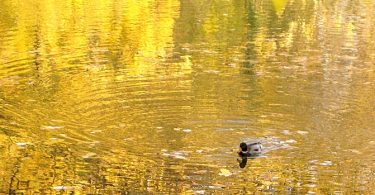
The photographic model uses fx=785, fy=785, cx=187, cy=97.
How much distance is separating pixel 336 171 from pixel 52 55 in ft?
38.6

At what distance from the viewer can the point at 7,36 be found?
25.1 m

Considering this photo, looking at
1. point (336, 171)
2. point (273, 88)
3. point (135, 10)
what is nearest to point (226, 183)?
point (336, 171)

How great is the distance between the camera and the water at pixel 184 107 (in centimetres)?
1133

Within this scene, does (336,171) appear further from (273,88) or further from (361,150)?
(273,88)

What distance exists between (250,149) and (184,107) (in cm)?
322

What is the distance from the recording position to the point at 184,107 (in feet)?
49.2

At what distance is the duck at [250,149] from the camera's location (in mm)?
11961

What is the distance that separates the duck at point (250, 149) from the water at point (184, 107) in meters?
0.19

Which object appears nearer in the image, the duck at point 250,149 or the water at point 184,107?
the water at point 184,107

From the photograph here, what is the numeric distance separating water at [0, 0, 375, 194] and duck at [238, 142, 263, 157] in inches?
7.3

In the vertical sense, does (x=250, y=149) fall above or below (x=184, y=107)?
below

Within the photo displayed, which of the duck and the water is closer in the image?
the water

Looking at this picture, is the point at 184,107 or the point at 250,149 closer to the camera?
the point at 250,149

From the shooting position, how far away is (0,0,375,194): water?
11.3m
